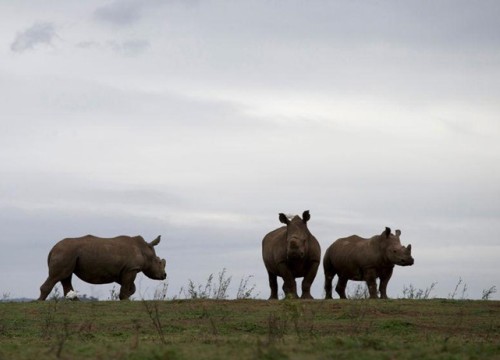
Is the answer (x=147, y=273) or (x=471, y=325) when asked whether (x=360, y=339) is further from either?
(x=147, y=273)

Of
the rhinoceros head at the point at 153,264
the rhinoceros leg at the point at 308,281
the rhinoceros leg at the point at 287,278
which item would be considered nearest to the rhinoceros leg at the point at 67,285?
the rhinoceros head at the point at 153,264

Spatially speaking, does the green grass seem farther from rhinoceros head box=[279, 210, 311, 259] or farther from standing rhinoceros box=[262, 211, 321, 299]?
standing rhinoceros box=[262, 211, 321, 299]

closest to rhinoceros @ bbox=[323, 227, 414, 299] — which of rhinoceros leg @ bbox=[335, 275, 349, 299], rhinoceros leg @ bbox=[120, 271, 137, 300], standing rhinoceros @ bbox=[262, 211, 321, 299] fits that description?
rhinoceros leg @ bbox=[335, 275, 349, 299]

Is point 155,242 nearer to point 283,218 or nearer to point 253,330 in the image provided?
point 283,218

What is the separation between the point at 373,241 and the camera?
24141 millimetres

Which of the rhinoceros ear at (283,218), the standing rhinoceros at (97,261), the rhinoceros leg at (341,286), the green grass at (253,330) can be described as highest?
the rhinoceros ear at (283,218)

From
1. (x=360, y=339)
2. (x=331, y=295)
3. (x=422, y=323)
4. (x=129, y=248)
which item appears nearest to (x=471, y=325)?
(x=422, y=323)

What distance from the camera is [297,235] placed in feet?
75.6

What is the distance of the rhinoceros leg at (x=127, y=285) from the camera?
25.3 m

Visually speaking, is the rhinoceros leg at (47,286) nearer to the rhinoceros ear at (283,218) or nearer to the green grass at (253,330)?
the green grass at (253,330)

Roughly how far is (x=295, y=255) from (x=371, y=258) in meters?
1.88

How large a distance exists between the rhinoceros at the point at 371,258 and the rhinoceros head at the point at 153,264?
387 centimetres

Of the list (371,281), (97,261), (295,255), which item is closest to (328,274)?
(371,281)

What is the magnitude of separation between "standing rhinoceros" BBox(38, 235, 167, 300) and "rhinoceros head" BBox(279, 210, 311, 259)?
388cm
